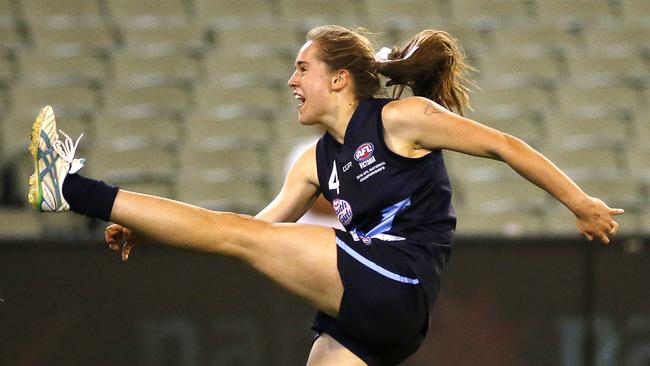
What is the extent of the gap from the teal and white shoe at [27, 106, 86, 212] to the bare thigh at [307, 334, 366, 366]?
0.89 meters

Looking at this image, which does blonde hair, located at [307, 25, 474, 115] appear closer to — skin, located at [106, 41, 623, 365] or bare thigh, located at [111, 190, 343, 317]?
skin, located at [106, 41, 623, 365]

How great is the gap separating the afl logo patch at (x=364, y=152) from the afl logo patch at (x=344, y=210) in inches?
6.0

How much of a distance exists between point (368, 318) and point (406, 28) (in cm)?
443

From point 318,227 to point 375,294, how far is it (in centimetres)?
27

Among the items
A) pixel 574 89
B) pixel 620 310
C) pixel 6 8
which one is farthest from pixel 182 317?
pixel 574 89

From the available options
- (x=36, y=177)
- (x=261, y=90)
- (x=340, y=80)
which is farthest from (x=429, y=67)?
(x=261, y=90)

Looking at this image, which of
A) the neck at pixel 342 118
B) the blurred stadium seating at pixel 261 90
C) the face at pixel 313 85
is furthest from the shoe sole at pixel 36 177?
the blurred stadium seating at pixel 261 90

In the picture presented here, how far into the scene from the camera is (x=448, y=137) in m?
3.47

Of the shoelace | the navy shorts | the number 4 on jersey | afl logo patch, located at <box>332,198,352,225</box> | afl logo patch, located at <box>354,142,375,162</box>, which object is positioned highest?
the shoelace

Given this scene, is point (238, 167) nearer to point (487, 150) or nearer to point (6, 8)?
point (6, 8)

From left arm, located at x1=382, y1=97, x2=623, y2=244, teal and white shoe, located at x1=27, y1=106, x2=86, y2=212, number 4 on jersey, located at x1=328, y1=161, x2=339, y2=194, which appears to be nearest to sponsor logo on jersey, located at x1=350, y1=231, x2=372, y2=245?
number 4 on jersey, located at x1=328, y1=161, x2=339, y2=194

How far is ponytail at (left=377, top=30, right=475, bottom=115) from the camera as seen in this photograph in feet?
12.2

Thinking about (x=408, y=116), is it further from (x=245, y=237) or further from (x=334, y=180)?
(x=245, y=237)

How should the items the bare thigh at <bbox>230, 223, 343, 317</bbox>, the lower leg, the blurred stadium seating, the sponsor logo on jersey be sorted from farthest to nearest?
1. the blurred stadium seating
2. the sponsor logo on jersey
3. the bare thigh at <bbox>230, 223, 343, 317</bbox>
4. the lower leg
